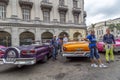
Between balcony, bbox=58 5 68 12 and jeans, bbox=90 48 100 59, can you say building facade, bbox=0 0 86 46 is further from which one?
jeans, bbox=90 48 100 59

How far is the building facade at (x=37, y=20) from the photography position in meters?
20.5

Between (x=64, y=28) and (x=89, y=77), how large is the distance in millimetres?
20681

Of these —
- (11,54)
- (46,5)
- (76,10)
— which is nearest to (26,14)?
(46,5)

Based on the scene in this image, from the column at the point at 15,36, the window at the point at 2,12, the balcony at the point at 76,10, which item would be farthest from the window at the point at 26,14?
A: the balcony at the point at 76,10

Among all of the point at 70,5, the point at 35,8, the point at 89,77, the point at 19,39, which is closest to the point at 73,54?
the point at 89,77

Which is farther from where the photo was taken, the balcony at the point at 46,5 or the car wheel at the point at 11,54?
the balcony at the point at 46,5

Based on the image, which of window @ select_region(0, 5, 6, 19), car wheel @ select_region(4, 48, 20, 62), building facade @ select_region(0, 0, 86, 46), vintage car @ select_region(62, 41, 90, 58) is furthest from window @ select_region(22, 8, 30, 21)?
car wheel @ select_region(4, 48, 20, 62)

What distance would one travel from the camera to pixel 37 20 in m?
23.0

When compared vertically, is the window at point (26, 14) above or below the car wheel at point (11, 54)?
above

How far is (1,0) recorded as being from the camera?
19719mm

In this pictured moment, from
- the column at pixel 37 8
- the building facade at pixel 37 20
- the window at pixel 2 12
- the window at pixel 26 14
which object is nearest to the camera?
the window at pixel 2 12

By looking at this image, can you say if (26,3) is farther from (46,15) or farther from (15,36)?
(15,36)

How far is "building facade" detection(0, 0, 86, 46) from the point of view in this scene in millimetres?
20547

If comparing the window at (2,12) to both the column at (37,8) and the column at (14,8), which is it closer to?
the column at (14,8)
